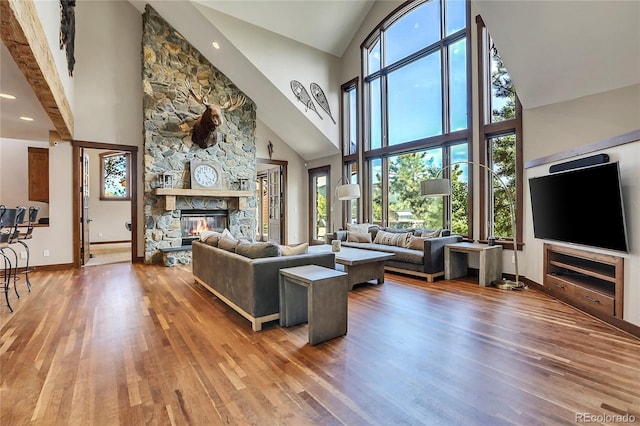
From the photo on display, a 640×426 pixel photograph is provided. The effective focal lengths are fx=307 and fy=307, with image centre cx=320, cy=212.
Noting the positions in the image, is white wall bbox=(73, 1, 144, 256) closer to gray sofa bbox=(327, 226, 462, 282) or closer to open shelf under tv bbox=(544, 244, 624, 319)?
gray sofa bbox=(327, 226, 462, 282)

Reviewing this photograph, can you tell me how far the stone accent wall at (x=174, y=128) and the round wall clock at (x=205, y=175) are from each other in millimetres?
128

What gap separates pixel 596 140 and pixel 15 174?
10697 mm

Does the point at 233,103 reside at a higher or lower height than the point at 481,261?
higher

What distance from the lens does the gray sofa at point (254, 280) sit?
2.94 metres

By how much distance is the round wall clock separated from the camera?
672 cm

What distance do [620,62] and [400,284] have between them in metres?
3.70

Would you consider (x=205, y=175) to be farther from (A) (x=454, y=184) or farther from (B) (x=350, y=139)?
(A) (x=454, y=184)

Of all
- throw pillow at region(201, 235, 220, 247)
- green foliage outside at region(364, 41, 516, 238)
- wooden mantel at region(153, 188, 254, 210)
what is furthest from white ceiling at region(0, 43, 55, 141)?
green foliage outside at region(364, 41, 516, 238)

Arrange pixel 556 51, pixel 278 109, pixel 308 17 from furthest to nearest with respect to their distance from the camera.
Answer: pixel 278 109 < pixel 308 17 < pixel 556 51

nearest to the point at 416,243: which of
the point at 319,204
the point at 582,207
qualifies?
the point at 582,207

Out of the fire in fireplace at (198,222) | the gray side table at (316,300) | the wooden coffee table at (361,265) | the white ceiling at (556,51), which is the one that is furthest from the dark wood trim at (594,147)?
the fire in fireplace at (198,222)

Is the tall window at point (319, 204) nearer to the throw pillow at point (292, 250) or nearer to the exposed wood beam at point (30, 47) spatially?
the throw pillow at point (292, 250)

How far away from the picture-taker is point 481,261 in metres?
4.57

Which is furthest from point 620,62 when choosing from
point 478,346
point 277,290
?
point 277,290
